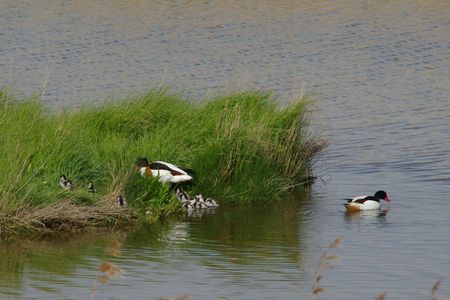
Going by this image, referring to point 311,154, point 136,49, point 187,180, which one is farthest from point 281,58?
point 187,180

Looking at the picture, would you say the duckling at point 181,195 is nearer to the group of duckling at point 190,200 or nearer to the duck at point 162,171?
the group of duckling at point 190,200

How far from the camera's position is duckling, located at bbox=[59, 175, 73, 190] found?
1605 cm

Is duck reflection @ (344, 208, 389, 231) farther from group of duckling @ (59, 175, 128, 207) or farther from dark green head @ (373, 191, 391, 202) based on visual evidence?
group of duckling @ (59, 175, 128, 207)

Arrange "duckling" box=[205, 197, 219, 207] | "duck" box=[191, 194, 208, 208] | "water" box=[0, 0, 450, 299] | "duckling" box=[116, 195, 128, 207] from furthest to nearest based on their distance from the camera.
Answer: "duckling" box=[205, 197, 219, 207]
"duck" box=[191, 194, 208, 208]
"duckling" box=[116, 195, 128, 207]
"water" box=[0, 0, 450, 299]

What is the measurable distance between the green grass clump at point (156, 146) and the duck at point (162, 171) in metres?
0.13

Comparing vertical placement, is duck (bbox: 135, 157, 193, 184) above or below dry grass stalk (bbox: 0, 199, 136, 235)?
above

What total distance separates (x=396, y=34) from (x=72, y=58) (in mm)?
10339

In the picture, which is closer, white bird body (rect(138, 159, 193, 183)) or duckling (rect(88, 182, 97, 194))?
duckling (rect(88, 182, 97, 194))

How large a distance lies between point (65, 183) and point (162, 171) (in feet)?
5.00

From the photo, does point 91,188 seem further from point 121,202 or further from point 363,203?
point 363,203

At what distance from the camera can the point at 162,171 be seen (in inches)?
675

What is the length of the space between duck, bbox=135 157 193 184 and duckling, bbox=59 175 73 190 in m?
1.16

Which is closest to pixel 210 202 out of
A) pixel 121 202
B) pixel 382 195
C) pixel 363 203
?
pixel 121 202

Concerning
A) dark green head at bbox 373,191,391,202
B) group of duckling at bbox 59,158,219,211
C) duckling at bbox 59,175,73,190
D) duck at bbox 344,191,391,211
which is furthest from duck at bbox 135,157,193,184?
dark green head at bbox 373,191,391,202
